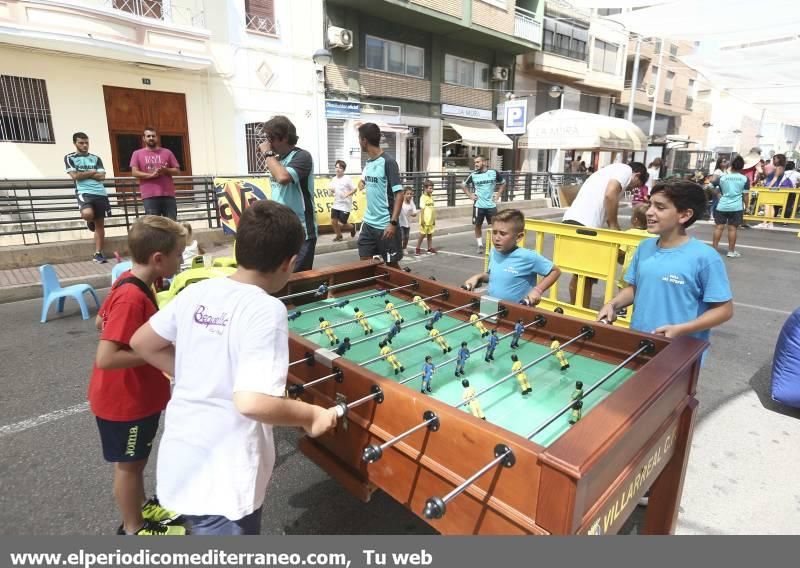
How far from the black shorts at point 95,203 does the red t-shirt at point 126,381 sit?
6.41 m

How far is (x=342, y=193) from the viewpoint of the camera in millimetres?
10180

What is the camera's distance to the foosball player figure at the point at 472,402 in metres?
1.78

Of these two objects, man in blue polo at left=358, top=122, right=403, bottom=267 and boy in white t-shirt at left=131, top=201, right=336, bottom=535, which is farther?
man in blue polo at left=358, top=122, right=403, bottom=267

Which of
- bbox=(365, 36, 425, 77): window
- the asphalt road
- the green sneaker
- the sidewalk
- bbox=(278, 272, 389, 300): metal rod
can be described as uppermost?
bbox=(365, 36, 425, 77): window

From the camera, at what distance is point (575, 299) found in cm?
559

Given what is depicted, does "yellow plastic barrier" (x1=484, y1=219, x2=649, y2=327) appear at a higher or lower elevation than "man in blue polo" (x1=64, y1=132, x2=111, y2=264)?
lower

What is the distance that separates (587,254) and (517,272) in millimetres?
2327

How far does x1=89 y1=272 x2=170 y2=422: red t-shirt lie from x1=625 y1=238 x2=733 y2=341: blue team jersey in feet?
8.36

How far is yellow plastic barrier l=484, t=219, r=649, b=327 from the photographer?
493 cm

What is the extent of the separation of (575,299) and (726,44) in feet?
23.1

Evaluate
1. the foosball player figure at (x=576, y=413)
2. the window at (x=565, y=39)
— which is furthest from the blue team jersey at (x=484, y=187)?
the window at (x=565, y=39)

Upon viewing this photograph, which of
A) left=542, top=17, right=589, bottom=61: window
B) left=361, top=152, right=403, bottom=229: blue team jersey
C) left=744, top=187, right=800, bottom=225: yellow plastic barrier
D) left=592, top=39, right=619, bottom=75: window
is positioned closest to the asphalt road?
left=361, top=152, right=403, bottom=229: blue team jersey

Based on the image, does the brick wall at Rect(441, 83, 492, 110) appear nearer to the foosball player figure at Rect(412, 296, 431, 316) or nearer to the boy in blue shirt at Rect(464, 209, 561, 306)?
the boy in blue shirt at Rect(464, 209, 561, 306)

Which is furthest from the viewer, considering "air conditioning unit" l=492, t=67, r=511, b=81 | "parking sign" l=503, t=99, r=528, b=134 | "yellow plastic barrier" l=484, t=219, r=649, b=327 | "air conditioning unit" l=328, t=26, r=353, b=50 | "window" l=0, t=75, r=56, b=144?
"air conditioning unit" l=492, t=67, r=511, b=81
